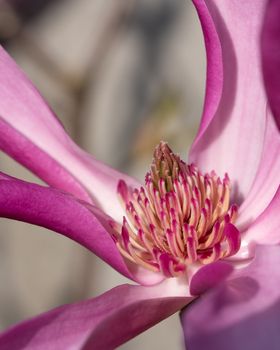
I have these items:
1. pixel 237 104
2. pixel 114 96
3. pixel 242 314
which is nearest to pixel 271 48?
pixel 242 314

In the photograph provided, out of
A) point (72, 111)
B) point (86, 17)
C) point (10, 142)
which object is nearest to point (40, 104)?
point (10, 142)

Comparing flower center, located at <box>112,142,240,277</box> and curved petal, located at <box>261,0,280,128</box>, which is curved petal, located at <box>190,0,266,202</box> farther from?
curved petal, located at <box>261,0,280,128</box>

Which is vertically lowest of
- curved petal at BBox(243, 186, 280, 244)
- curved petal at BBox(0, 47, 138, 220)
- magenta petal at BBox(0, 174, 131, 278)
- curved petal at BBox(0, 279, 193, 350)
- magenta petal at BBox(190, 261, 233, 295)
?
curved petal at BBox(0, 279, 193, 350)

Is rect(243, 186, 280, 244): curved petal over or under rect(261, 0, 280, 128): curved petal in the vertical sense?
under

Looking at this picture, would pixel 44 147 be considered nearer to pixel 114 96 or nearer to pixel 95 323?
pixel 95 323

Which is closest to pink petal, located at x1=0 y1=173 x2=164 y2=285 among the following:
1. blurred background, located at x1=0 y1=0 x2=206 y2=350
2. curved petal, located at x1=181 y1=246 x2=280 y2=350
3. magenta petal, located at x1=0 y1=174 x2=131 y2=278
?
magenta petal, located at x1=0 y1=174 x2=131 y2=278

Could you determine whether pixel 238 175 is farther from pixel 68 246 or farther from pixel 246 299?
pixel 68 246
